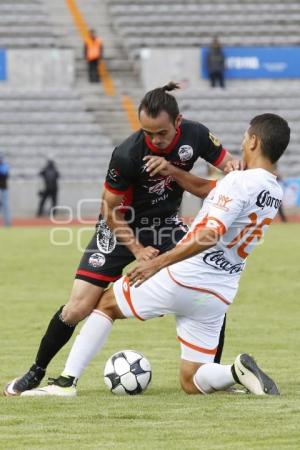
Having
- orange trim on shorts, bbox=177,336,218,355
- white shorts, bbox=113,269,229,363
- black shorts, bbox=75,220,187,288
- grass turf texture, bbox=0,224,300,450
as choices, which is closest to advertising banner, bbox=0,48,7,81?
grass turf texture, bbox=0,224,300,450

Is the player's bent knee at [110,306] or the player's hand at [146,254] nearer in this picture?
the player's hand at [146,254]

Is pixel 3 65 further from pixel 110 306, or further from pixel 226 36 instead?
pixel 110 306

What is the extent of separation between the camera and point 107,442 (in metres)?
5.11

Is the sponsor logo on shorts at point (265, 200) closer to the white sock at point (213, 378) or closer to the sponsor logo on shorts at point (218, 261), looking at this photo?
the sponsor logo on shorts at point (218, 261)

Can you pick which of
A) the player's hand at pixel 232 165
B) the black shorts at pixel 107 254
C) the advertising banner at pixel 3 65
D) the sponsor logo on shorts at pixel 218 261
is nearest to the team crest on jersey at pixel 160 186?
the black shorts at pixel 107 254

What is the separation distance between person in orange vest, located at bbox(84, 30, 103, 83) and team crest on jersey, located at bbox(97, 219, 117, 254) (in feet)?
81.6

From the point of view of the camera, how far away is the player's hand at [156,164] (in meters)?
6.65

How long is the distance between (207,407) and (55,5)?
29947 millimetres

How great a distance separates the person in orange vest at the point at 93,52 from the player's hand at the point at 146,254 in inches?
1002

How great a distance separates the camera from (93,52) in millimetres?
31703

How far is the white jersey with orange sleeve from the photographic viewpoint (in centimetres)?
625

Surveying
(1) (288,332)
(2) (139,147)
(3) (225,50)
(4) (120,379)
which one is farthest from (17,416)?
(3) (225,50)

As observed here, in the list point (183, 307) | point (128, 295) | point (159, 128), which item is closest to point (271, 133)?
point (159, 128)

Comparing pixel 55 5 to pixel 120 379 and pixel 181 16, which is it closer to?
pixel 181 16
